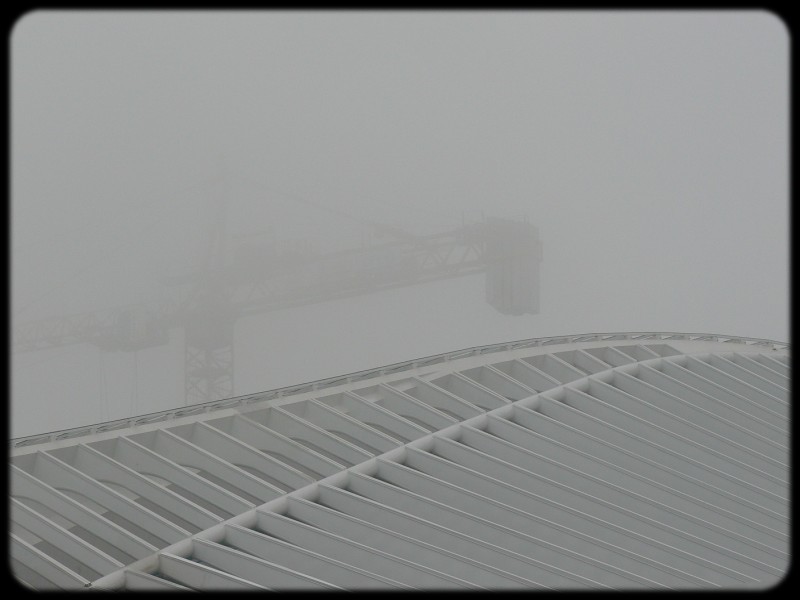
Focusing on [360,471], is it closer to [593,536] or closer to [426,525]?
[426,525]

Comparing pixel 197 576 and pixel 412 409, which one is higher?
pixel 412 409

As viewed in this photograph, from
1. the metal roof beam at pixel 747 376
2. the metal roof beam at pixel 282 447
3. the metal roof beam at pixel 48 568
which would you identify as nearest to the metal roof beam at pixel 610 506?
the metal roof beam at pixel 282 447

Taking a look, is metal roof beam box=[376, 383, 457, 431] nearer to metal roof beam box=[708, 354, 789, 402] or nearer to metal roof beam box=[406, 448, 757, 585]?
metal roof beam box=[406, 448, 757, 585]

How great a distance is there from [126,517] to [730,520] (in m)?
3.97

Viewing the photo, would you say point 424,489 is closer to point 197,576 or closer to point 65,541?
point 197,576

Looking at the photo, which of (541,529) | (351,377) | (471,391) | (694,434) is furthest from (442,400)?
(541,529)

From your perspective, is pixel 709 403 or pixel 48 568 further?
pixel 709 403

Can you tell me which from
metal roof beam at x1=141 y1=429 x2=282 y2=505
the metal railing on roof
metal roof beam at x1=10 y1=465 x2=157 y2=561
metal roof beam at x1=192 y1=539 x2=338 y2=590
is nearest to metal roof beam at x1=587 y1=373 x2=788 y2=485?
the metal railing on roof

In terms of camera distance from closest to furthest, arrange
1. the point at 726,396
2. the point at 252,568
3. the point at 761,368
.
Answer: the point at 252,568 < the point at 726,396 < the point at 761,368

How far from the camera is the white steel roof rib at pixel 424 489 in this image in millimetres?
5398

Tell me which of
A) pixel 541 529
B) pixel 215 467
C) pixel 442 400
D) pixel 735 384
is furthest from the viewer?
pixel 735 384

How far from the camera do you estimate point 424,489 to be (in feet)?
20.7

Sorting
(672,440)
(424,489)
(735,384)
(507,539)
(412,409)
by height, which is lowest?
(507,539)

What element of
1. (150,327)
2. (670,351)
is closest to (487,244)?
(150,327)
